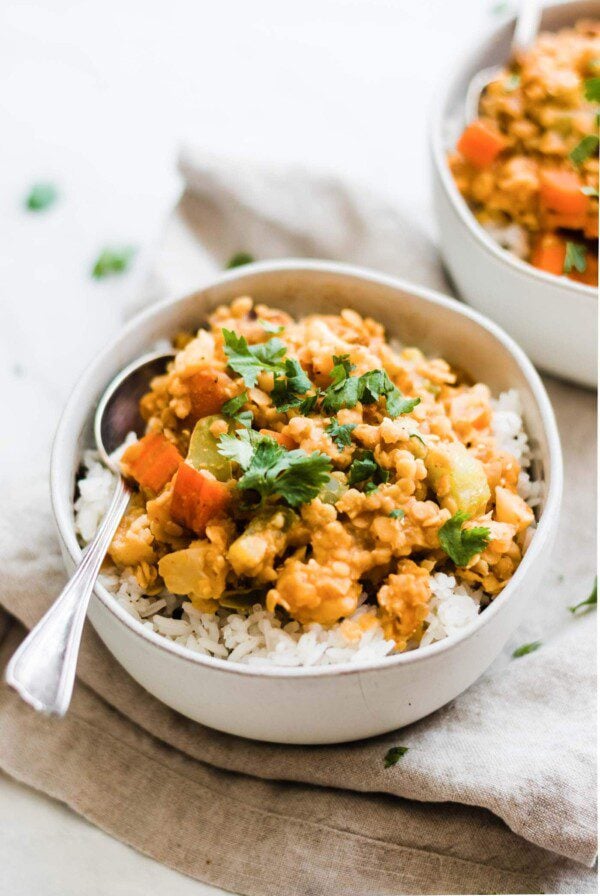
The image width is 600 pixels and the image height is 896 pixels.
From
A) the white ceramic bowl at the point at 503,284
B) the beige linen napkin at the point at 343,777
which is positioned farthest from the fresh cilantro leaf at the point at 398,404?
the beige linen napkin at the point at 343,777

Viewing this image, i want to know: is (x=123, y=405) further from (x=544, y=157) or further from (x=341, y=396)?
(x=544, y=157)

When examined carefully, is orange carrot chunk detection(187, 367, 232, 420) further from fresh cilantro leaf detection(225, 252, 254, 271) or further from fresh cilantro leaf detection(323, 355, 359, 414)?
fresh cilantro leaf detection(225, 252, 254, 271)

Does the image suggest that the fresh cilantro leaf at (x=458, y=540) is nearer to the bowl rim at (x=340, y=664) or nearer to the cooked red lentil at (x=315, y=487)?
the cooked red lentil at (x=315, y=487)

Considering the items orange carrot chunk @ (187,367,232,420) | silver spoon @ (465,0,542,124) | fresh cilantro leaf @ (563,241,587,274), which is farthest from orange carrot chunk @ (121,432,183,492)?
silver spoon @ (465,0,542,124)

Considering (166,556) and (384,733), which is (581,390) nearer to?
(384,733)

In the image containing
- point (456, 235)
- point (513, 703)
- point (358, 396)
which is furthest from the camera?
point (456, 235)

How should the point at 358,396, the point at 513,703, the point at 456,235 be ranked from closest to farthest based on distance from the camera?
the point at 358,396 → the point at 513,703 → the point at 456,235

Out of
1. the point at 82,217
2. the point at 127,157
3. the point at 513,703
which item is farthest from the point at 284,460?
the point at 127,157
